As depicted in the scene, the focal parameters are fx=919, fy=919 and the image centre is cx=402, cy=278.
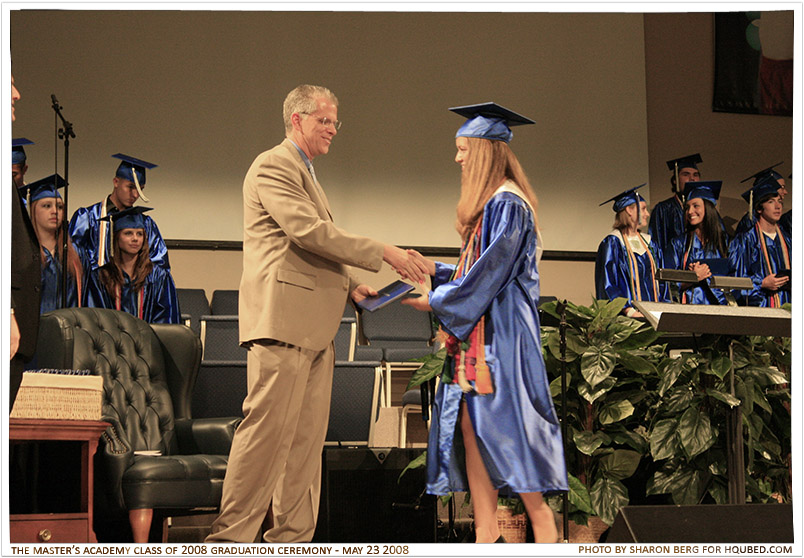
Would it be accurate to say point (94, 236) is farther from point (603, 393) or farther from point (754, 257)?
point (754, 257)

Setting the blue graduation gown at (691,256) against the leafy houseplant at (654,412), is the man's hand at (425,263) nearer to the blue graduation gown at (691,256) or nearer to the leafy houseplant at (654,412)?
the leafy houseplant at (654,412)

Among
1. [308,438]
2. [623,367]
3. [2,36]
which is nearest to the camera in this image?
[2,36]

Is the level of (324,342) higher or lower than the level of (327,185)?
lower

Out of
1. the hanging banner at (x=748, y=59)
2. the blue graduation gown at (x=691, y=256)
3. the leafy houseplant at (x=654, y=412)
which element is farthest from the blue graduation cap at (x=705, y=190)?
the leafy houseplant at (x=654, y=412)

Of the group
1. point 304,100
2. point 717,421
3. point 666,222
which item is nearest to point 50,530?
point 304,100

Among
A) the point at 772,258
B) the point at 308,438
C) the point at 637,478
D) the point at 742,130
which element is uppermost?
the point at 742,130

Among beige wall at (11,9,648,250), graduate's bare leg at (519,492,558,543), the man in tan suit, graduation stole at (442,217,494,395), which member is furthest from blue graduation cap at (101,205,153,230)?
graduate's bare leg at (519,492,558,543)

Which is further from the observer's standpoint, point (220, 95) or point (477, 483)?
point (220, 95)

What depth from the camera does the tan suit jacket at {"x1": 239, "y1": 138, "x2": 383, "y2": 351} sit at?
3139 millimetres

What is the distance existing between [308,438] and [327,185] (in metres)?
4.95

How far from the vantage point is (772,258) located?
7320 mm

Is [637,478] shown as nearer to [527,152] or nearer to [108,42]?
[527,152]

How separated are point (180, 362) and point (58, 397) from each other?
3.61 ft

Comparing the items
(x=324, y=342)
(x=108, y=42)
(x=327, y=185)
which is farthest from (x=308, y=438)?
(x=108, y=42)
